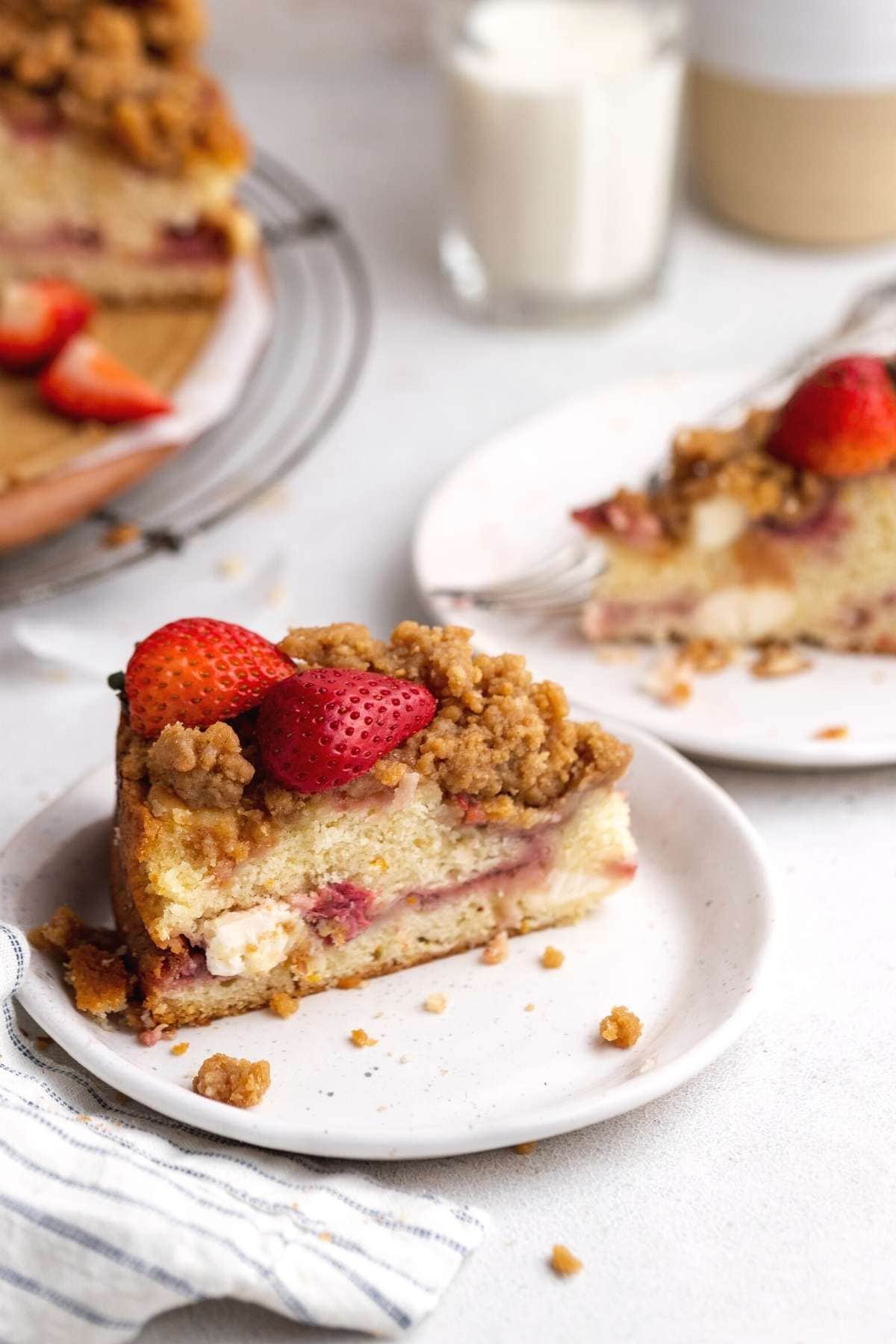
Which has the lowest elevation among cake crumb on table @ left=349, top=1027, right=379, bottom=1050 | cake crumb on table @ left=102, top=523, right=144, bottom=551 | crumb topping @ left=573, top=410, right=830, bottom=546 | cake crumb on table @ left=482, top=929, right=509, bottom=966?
cake crumb on table @ left=102, top=523, right=144, bottom=551

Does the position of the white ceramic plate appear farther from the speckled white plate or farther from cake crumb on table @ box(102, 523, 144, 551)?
cake crumb on table @ box(102, 523, 144, 551)

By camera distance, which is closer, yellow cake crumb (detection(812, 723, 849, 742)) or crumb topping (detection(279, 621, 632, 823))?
crumb topping (detection(279, 621, 632, 823))

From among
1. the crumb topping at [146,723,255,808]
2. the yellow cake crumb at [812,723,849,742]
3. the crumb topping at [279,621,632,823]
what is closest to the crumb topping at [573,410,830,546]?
the yellow cake crumb at [812,723,849,742]

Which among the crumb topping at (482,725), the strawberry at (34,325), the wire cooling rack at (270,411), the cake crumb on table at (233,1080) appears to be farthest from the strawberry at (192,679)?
the strawberry at (34,325)

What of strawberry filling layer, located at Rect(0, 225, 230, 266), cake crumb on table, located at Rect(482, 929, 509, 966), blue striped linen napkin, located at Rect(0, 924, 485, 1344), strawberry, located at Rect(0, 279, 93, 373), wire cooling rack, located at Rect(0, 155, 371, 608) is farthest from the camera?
strawberry filling layer, located at Rect(0, 225, 230, 266)

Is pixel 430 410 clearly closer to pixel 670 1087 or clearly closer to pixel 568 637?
pixel 568 637

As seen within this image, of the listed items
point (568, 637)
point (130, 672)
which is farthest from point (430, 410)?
point (130, 672)

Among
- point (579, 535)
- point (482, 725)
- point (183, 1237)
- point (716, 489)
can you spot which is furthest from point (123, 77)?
point (183, 1237)
